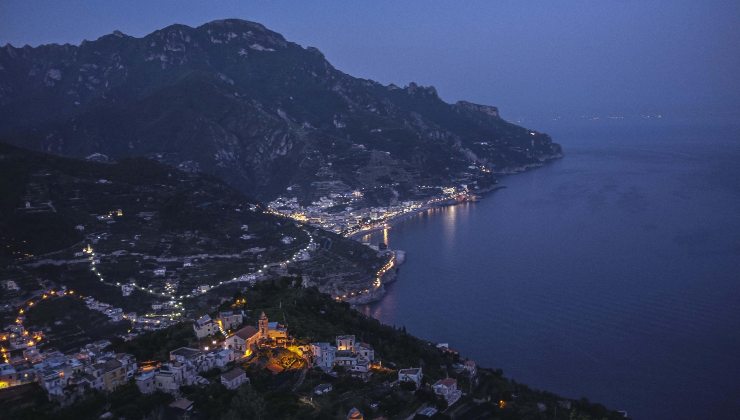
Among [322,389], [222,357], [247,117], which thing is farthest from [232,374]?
[247,117]

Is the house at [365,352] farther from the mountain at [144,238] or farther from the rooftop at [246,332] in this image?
the mountain at [144,238]

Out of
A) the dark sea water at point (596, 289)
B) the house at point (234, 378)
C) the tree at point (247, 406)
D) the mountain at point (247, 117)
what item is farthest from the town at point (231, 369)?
the mountain at point (247, 117)

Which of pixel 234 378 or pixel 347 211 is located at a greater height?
pixel 234 378

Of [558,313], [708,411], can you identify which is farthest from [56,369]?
[558,313]

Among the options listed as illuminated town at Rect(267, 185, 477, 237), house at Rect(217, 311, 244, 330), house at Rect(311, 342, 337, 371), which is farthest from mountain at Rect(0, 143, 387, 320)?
house at Rect(311, 342, 337, 371)

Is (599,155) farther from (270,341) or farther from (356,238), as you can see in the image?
(270,341)

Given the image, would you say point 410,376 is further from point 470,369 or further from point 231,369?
point 470,369

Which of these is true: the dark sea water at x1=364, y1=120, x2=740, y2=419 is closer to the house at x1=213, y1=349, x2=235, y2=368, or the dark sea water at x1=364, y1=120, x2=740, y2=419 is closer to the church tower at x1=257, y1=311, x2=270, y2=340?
the church tower at x1=257, y1=311, x2=270, y2=340
